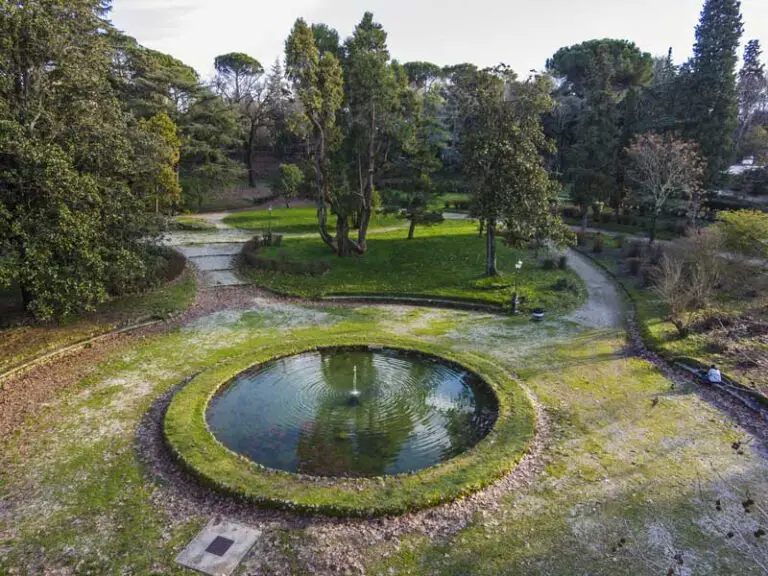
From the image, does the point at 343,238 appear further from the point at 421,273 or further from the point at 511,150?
the point at 511,150

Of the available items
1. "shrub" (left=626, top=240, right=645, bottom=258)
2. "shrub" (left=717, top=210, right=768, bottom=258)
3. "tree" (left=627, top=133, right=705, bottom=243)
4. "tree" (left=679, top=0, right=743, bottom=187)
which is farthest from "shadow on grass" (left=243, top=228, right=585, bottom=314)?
"tree" (left=679, top=0, right=743, bottom=187)

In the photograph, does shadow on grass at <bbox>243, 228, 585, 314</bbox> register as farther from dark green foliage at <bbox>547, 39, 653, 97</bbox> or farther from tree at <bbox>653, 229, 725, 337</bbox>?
dark green foliage at <bbox>547, 39, 653, 97</bbox>

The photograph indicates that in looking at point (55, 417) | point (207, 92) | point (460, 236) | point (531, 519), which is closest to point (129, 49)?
point (207, 92)

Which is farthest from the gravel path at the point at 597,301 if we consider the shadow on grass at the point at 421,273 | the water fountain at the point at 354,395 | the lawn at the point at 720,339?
the water fountain at the point at 354,395

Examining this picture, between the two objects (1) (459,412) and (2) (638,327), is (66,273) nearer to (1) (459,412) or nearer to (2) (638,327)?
(1) (459,412)

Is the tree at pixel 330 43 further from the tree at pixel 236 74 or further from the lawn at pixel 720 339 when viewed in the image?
the tree at pixel 236 74

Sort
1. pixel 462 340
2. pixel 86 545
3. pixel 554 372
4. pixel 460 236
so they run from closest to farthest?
1. pixel 86 545
2. pixel 554 372
3. pixel 462 340
4. pixel 460 236
